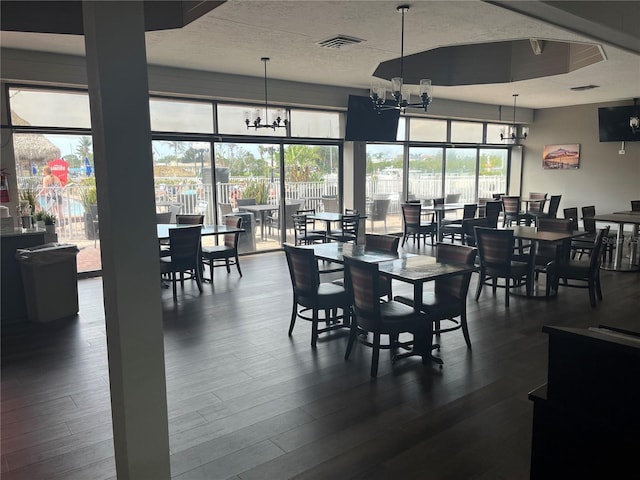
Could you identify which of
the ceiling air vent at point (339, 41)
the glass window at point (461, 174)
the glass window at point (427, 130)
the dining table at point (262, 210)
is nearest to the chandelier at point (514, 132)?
the glass window at point (461, 174)

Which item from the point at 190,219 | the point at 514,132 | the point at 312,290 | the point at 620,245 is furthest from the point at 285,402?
the point at 514,132

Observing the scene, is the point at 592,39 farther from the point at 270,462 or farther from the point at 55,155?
the point at 55,155

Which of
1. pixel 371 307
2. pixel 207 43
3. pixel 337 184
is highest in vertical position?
pixel 207 43

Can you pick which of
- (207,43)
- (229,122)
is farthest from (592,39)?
(229,122)

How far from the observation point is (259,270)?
7672mm

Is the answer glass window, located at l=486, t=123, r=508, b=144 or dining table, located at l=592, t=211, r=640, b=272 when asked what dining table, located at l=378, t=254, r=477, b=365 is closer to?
dining table, located at l=592, t=211, r=640, b=272

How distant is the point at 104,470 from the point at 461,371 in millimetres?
2620

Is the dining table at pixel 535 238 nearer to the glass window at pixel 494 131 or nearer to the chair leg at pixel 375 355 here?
the chair leg at pixel 375 355

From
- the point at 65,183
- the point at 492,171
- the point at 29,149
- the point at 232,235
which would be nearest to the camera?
the point at 29,149

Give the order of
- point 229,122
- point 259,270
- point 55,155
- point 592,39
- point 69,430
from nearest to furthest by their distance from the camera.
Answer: point 69,430 < point 592,39 < point 55,155 < point 259,270 < point 229,122

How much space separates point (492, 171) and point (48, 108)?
11093 mm

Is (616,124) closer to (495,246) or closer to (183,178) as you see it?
(495,246)

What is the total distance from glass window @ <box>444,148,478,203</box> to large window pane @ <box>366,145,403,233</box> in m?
1.79

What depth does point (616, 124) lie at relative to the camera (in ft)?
37.6
